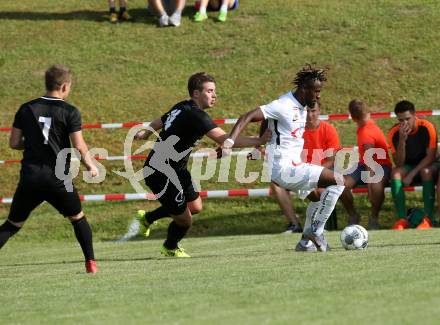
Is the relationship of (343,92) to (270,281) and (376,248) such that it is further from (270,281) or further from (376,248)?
(270,281)

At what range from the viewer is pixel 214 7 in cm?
2433

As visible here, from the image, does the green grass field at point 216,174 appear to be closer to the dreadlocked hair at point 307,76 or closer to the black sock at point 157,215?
the black sock at point 157,215

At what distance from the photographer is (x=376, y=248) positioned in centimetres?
1051

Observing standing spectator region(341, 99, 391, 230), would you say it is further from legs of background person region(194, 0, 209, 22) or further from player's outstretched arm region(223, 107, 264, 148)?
legs of background person region(194, 0, 209, 22)

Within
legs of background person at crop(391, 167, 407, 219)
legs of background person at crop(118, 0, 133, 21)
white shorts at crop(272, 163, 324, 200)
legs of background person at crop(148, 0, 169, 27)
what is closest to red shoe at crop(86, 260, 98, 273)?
white shorts at crop(272, 163, 324, 200)

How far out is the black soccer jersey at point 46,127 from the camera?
898 centimetres

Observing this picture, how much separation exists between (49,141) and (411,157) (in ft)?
23.4

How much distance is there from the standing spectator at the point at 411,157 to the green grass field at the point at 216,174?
48.8 inches

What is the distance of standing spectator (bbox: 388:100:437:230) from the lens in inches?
573

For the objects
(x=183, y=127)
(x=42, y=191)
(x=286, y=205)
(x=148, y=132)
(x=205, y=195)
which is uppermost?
(x=183, y=127)

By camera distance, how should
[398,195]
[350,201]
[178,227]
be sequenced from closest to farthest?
[178,227] < [398,195] < [350,201]

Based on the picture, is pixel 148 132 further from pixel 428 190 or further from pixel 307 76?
pixel 428 190

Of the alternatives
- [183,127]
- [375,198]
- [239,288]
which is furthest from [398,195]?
[239,288]

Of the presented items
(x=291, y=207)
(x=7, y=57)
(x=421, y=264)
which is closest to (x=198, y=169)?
(x=291, y=207)
